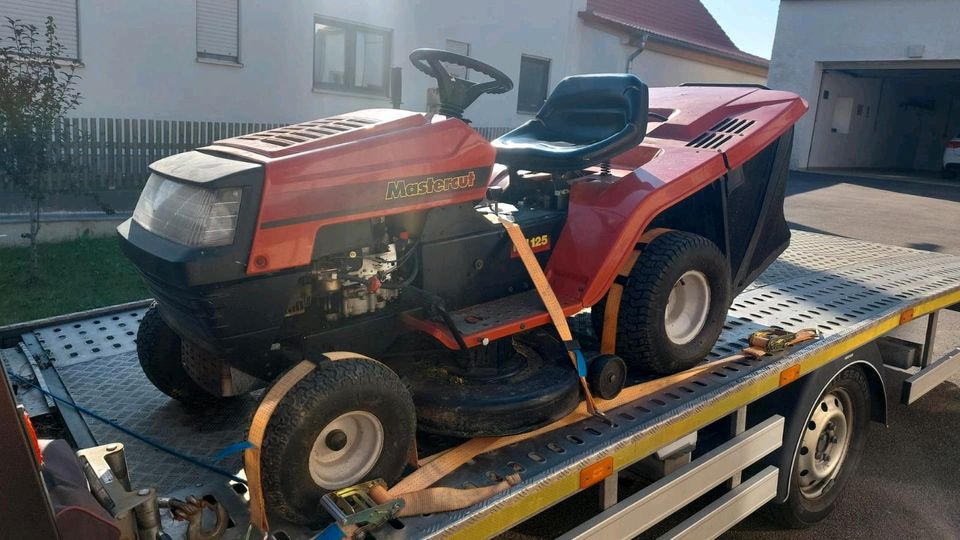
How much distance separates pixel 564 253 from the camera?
114 inches

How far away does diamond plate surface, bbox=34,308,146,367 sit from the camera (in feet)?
9.98

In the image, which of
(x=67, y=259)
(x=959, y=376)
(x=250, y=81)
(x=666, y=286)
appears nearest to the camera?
(x=666, y=286)

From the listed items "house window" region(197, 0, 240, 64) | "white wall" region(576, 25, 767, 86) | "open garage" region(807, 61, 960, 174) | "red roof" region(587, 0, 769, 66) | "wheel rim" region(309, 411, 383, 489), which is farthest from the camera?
"open garage" region(807, 61, 960, 174)

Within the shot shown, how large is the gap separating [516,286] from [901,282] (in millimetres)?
2738

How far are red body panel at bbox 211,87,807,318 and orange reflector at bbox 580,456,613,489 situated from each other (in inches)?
19.9

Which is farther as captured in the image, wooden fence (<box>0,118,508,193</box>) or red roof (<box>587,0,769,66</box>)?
red roof (<box>587,0,769,66</box>)

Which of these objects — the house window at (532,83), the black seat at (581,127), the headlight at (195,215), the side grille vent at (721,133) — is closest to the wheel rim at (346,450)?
the headlight at (195,215)

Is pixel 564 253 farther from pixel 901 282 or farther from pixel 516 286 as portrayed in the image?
pixel 901 282

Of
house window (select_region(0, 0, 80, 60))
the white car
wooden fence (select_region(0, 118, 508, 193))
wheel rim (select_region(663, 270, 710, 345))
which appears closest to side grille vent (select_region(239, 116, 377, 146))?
wheel rim (select_region(663, 270, 710, 345))

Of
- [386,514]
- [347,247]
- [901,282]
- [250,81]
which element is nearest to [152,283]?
[347,247]

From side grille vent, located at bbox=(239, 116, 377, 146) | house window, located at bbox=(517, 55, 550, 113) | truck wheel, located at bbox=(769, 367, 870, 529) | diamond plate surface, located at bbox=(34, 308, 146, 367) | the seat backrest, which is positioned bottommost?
truck wheel, located at bbox=(769, 367, 870, 529)

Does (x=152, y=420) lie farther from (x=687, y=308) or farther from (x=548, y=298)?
(x=687, y=308)

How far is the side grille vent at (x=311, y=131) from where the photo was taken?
7.43ft

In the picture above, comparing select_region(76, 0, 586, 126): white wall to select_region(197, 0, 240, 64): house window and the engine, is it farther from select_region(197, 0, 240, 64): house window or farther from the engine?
the engine
